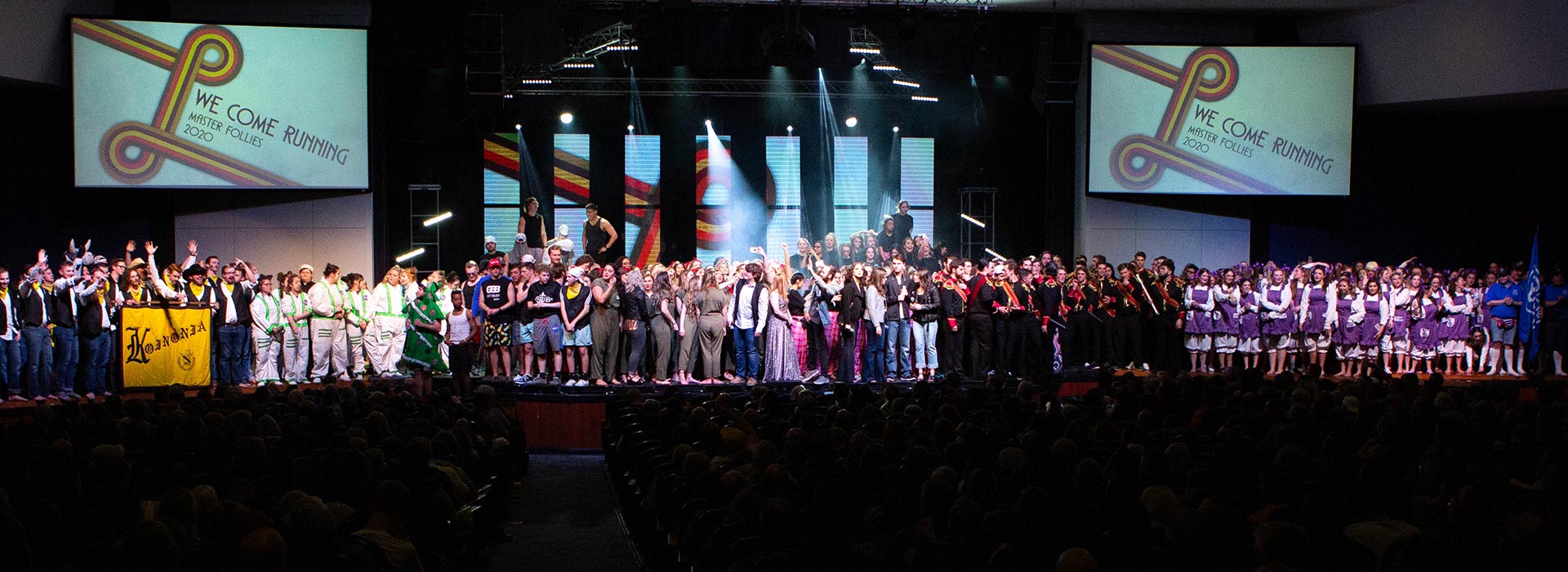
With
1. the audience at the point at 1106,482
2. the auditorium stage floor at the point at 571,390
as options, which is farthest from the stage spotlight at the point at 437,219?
the audience at the point at 1106,482

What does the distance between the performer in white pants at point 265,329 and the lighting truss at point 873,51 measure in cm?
829

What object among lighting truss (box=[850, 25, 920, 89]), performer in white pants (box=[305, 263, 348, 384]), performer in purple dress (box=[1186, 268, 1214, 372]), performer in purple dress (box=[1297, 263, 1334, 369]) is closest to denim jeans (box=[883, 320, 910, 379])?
performer in purple dress (box=[1186, 268, 1214, 372])

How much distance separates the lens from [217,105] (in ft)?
53.9

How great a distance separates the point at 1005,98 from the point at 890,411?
11.6 m

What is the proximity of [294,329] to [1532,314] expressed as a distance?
52.0 feet

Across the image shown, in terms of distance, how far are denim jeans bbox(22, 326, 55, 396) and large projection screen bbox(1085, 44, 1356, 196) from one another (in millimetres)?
13701

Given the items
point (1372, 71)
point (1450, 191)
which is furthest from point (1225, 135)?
point (1450, 191)

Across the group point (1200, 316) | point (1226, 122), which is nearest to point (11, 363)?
point (1200, 316)

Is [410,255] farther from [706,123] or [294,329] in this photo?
[706,123]

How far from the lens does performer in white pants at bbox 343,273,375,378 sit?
14.7 metres

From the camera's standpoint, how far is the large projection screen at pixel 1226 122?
60.5ft

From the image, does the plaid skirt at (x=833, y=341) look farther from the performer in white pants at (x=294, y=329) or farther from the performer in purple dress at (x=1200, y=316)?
the performer in white pants at (x=294, y=329)

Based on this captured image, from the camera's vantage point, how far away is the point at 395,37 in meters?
17.7

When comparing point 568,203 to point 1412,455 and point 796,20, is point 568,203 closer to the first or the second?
point 796,20
